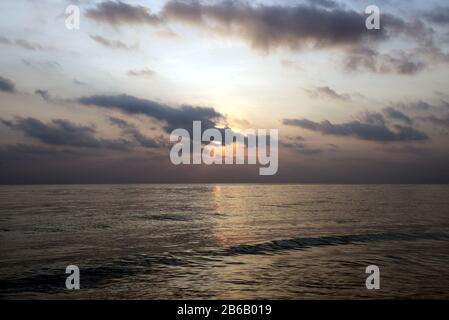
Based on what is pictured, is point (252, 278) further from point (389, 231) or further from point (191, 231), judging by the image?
point (389, 231)

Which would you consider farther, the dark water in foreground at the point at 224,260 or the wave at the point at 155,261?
the wave at the point at 155,261

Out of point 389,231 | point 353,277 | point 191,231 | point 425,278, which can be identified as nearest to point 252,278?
point 353,277

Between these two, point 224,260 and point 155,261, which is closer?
A: point 155,261

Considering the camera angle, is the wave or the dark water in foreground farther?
the wave

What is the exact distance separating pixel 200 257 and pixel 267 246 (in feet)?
20.7

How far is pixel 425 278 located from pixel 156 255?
16.3 m

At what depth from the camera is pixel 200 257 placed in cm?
2473

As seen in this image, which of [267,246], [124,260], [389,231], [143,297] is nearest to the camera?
[143,297]
